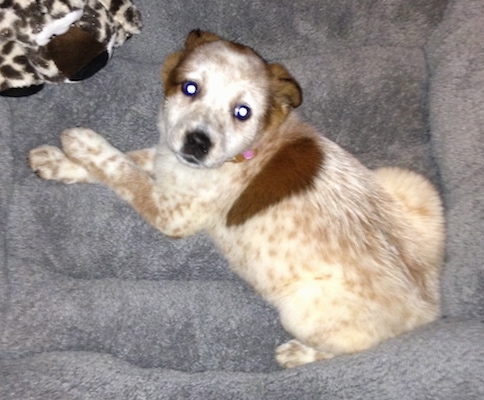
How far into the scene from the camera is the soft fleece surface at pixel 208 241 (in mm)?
3295

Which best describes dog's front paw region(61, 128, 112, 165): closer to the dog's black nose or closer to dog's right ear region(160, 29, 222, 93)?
dog's right ear region(160, 29, 222, 93)

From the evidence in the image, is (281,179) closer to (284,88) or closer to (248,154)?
(248,154)

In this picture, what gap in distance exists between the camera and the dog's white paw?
3.76 meters

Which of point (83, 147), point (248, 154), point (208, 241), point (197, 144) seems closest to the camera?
point (197, 144)

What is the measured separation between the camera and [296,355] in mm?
3789

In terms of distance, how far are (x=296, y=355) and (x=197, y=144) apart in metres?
1.38

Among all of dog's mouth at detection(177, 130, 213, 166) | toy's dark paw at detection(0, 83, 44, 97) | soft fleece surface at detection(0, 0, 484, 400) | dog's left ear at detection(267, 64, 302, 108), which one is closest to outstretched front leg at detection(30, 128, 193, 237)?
soft fleece surface at detection(0, 0, 484, 400)

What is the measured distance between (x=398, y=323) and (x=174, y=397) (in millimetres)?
1254

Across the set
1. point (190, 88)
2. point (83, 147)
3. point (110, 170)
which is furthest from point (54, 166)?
point (190, 88)

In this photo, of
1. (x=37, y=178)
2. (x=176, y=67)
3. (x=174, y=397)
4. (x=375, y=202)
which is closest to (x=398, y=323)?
(x=375, y=202)

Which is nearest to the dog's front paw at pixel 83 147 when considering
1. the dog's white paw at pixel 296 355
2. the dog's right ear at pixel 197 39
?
the dog's right ear at pixel 197 39

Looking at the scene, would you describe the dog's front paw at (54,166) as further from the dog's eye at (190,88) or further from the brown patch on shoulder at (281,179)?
the brown patch on shoulder at (281,179)

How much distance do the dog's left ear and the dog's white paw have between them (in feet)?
4.66

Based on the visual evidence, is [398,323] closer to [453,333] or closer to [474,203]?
[453,333]
